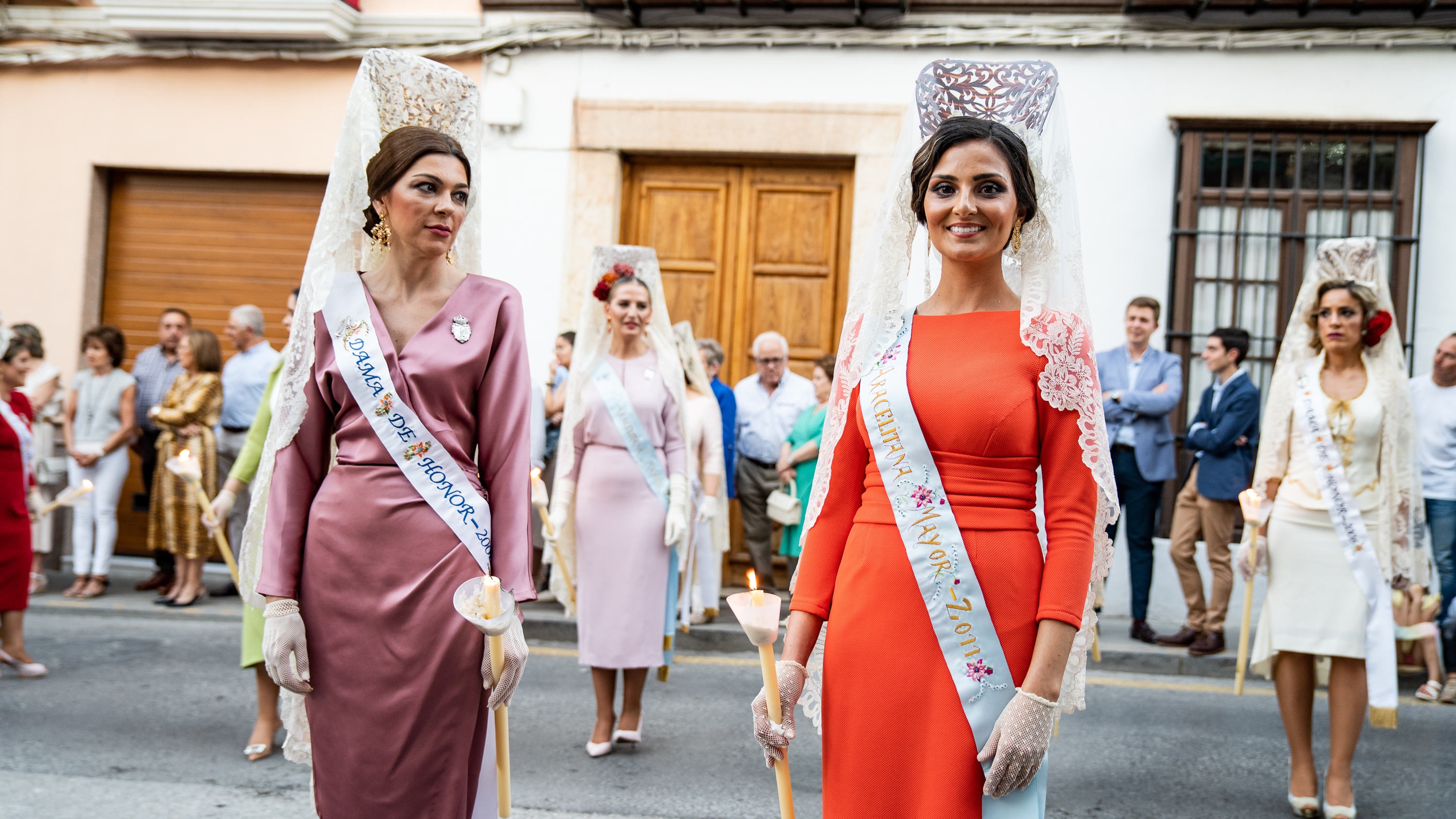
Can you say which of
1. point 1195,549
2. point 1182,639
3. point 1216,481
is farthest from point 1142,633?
point 1216,481

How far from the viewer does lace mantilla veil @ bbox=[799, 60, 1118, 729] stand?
234 cm

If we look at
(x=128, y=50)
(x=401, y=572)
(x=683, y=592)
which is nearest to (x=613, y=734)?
(x=683, y=592)

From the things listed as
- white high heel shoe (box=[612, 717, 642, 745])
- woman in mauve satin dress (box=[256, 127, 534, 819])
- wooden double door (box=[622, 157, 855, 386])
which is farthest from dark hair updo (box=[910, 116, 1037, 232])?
wooden double door (box=[622, 157, 855, 386])

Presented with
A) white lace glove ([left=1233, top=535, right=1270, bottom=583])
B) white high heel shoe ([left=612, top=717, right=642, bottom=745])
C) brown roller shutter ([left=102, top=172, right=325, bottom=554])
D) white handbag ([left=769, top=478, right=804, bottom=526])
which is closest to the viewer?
white lace glove ([left=1233, top=535, right=1270, bottom=583])

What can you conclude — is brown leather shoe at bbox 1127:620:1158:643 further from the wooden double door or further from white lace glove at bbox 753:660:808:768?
white lace glove at bbox 753:660:808:768

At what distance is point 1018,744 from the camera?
2.16m

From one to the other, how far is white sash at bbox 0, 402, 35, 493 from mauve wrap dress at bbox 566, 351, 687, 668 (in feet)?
10.8

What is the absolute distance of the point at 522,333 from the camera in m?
2.97

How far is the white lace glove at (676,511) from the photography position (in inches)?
225

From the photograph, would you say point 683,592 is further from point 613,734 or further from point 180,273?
point 180,273

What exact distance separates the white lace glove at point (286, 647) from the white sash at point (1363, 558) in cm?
398

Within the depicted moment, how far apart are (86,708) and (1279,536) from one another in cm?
558

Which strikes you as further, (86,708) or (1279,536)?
(86,708)

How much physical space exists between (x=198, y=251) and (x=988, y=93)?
970 centimetres
